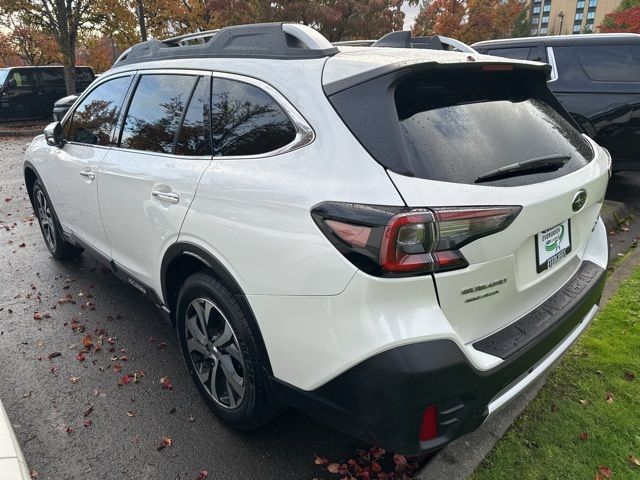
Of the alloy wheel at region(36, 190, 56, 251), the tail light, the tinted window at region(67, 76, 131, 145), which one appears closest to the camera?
the tail light

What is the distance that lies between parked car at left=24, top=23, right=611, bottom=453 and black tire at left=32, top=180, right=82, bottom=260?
7.58 ft

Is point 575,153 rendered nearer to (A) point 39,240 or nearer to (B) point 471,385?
(B) point 471,385

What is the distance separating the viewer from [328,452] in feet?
7.93

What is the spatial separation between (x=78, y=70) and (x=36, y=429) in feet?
64.9

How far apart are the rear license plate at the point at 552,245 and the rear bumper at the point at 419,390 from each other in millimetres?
252

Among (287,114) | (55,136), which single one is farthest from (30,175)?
(287,114)

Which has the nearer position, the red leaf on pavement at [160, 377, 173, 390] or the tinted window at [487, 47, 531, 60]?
the red leaf on pavement at [160, 377, 173, 390]

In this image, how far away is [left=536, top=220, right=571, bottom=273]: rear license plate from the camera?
1954 mm

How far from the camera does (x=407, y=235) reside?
1.60 m

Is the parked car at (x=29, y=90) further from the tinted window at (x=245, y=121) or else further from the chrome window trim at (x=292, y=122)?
the chrome window trim at (x=292, y=122)

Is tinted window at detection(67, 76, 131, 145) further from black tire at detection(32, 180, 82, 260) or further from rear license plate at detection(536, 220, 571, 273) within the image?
rear license plate at detection(536, 220, 571, 273)

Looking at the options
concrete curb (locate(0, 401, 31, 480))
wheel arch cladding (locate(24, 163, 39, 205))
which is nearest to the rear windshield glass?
concrete curb (locate(0, 401, 31, 480))

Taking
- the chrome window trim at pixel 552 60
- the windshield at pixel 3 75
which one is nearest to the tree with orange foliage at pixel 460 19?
the windshield at pixel 3 75

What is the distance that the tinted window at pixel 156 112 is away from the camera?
263cm
